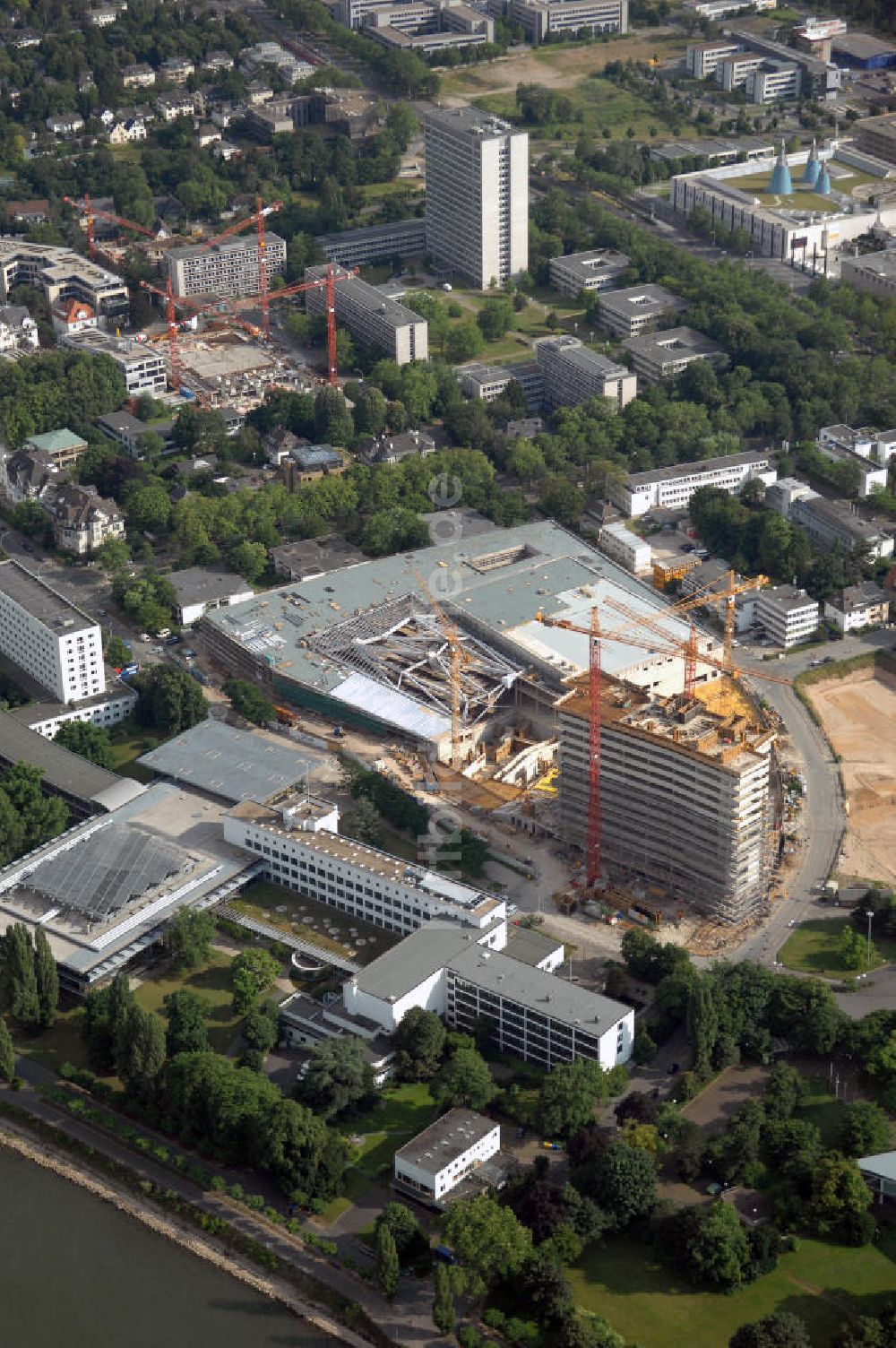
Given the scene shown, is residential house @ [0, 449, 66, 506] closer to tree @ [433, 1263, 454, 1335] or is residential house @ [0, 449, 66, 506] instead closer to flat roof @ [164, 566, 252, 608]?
flat roof @ [164, 566, 252, 608]

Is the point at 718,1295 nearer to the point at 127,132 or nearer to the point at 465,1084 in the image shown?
the point at 465,1084

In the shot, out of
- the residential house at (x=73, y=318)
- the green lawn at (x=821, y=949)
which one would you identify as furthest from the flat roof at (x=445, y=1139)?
the residential house at (x=73, y=318)

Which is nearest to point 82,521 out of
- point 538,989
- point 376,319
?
point 376,319

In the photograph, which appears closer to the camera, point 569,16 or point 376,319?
point 376,319

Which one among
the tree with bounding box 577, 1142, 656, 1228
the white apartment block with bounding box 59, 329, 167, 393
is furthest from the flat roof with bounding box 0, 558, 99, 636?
the tree with bounding box 577, 1142, 656, 1228

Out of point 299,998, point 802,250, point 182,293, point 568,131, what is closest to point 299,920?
point 299,998

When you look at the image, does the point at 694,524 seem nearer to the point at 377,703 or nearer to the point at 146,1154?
the point at 377,703
